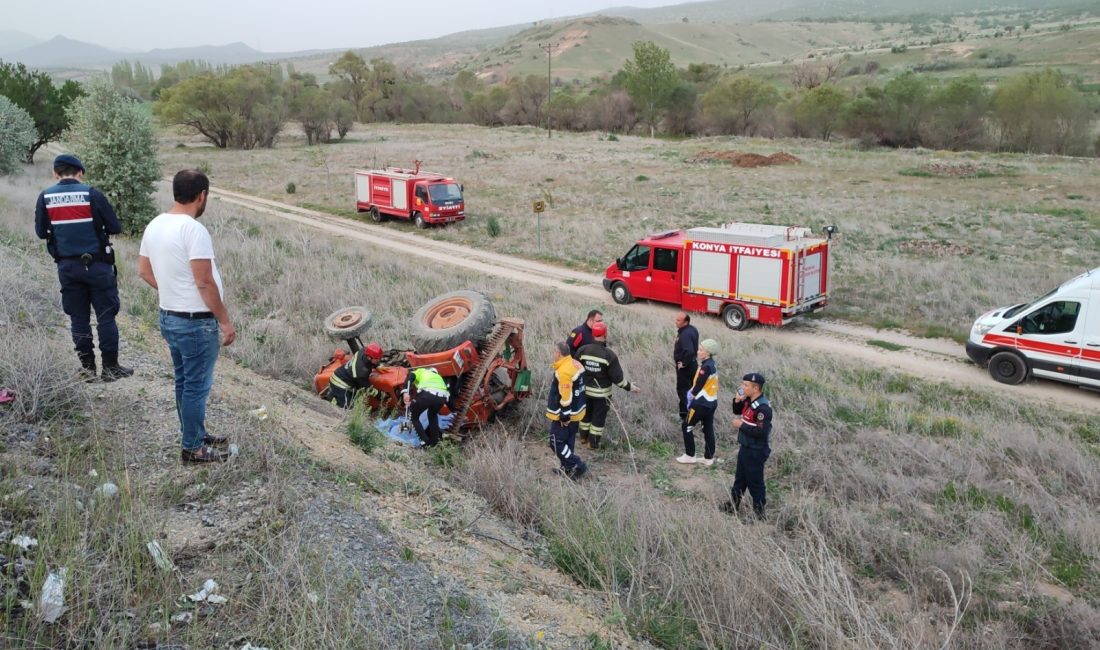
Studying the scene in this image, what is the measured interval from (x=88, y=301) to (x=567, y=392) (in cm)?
467

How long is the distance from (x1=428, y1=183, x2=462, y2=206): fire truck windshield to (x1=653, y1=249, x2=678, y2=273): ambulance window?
508 inches

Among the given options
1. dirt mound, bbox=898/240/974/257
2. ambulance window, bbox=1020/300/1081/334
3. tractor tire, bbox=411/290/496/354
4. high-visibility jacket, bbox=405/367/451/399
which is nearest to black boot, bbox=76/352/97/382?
high-visibility jacket, bbox=405/367/451/399

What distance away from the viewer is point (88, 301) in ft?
22.5

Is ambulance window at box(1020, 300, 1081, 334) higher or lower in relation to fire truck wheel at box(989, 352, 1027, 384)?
higher

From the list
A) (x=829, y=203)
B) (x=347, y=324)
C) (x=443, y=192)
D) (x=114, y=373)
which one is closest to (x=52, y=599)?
(x=114, y=373)

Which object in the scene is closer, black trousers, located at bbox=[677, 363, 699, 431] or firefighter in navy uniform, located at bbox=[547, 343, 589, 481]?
firefighter in navy uniform, located at bbox=[547, 343, 589, 481]

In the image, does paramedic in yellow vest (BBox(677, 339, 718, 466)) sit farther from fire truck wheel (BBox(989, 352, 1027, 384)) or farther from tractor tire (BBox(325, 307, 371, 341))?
fire truck wheel (BBox(989, 352, 1027, 384))

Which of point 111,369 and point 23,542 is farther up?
point 111,369

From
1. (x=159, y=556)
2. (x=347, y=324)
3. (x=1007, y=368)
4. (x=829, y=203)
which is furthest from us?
(x=829, y=203)

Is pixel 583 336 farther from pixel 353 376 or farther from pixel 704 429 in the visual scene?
pixel 353 376

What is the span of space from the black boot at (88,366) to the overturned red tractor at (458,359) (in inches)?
119

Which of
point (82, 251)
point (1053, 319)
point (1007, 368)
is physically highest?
point (82, 251)

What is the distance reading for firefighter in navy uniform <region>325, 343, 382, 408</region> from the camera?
29.6 feet

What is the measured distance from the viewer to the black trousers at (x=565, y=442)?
8273mm
